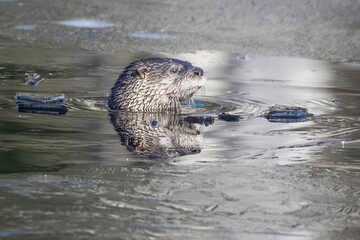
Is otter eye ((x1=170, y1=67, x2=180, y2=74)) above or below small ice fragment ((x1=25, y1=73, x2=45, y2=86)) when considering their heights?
above

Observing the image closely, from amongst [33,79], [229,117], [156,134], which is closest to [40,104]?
[156,134]

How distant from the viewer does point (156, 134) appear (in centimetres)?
718

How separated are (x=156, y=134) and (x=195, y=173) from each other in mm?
1332

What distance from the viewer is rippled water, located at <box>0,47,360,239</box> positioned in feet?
16.0

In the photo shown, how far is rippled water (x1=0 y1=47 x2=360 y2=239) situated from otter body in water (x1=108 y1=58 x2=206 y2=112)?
0.60 feet

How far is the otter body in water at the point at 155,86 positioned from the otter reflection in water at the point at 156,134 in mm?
156

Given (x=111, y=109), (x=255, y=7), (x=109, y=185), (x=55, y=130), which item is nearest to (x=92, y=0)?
(x=255, y=7)

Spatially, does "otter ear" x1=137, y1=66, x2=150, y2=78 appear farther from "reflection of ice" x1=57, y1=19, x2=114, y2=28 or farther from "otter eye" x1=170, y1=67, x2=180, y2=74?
"reflection of ice" x1=57, y1=19, x2=114, y2=28

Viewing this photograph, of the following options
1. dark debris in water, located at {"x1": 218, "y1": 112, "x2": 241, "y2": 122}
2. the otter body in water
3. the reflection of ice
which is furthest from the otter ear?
the reflection of ice

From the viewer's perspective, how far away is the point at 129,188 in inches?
217

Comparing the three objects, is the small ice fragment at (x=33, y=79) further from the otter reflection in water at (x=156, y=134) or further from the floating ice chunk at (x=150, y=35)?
the floating ice chunk at (x=150, y=35)

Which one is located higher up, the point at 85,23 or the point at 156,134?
the point at 85,23

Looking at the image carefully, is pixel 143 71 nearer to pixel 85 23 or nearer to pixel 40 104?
pixel 40 104

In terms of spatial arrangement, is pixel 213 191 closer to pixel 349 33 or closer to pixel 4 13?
pixel 349 33
